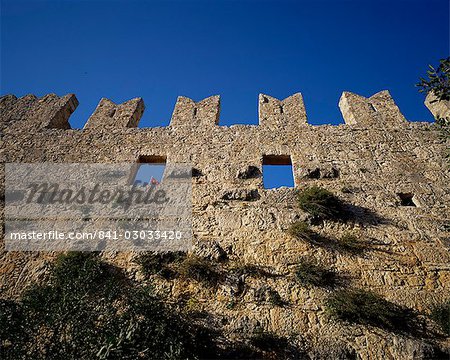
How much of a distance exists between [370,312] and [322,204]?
94.1 inches

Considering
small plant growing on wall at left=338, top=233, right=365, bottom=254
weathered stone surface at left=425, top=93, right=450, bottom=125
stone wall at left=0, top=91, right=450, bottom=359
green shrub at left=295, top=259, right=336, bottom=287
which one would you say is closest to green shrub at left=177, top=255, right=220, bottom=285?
stone wall at left=0, top=91, right=450, bottom=359

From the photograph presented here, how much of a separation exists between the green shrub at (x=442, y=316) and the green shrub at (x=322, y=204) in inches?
90.2

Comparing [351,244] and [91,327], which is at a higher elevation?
[351,244]

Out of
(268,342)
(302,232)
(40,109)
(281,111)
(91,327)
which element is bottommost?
(91,327)

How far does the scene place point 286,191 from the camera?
702 cm

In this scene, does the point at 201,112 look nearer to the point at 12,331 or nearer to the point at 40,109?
the point at 40,109

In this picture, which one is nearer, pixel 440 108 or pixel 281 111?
pixel 440 108

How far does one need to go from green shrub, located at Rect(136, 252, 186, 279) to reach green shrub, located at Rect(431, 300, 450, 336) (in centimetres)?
462

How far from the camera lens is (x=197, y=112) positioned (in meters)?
9.53

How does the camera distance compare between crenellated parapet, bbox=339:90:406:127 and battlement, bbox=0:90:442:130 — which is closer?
crenellated parapet, bbox=339:90:406:127

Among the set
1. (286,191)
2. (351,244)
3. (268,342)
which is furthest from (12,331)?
(351,244)

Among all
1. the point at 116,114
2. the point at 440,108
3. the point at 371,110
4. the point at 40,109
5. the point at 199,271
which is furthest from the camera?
the point at 40,109

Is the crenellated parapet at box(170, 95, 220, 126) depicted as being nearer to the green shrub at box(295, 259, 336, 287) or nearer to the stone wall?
the stone wall

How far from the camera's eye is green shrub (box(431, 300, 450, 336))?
4.63 meters
